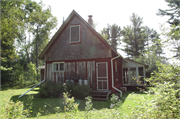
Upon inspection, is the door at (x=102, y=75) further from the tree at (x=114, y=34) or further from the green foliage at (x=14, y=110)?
the tree at (x=114, y=34)

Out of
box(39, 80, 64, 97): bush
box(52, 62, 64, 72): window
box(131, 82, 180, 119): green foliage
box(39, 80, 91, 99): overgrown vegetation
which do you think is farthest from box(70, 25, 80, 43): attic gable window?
box(131, 82, 180, 119): green foliage

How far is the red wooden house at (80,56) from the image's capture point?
34.3 ft

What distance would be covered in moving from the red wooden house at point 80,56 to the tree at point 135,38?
21.9m

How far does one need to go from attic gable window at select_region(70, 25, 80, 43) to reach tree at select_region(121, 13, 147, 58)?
22729 mm

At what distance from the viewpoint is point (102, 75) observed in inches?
430

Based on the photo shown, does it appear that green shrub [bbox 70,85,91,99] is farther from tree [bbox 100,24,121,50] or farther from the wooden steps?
tree [bbox 100,24,121,50]

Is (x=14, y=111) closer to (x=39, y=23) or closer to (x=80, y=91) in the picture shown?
(x=80, y=91)

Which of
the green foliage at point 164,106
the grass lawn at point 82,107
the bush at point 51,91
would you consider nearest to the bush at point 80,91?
the grass lawn at point 82,107

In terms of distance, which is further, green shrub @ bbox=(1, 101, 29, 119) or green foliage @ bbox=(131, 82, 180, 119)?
green shrub @ bbox=(1, 101, 29, 119)

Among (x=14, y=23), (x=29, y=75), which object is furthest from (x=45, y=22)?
(x=14, y=23)

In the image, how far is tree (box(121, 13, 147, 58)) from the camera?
31062 mm

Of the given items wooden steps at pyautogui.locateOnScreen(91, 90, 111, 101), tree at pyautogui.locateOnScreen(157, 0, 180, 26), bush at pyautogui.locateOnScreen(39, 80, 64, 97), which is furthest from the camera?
tree at pyautogui.locateOnScreen(157, 0, 180, 26)

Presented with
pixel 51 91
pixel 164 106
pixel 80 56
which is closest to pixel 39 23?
pixel 80 56

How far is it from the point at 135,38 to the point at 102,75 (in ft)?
77.9
